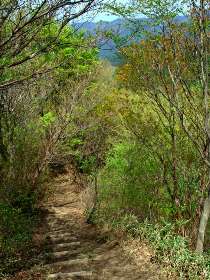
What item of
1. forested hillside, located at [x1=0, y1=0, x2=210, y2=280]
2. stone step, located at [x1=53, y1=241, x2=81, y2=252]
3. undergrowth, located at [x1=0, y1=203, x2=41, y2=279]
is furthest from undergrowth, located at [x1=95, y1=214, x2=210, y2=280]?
undergrowth, located at [x1=0, y1=203, x2=41, y2=279]

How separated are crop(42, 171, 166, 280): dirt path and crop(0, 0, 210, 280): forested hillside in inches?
7.1

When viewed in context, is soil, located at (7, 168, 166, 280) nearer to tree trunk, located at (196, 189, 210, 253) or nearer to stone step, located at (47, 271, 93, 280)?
stone step, located at (47, 271, 93, 280)

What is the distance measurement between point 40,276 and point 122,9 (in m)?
5.63

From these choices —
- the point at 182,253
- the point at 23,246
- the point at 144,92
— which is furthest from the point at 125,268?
the point at 144,92

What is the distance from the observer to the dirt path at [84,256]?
883cm

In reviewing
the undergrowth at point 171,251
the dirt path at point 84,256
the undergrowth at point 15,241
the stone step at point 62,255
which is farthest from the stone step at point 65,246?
the undergrowth at point 171,251

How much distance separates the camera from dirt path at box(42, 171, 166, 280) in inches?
348

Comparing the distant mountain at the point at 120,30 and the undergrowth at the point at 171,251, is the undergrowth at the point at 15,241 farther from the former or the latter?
the distant mountain at the point at 120,30

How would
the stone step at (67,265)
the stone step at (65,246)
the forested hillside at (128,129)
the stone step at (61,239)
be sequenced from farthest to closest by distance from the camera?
the stone step at (61,239) → the stone step at (65,246) → the stone step at (67,265) → the forested hillside at (128,129)

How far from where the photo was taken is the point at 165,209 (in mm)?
10750

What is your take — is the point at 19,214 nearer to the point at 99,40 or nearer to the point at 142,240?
the point at 142,240

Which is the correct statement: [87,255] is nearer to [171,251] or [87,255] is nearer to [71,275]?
[71,275]

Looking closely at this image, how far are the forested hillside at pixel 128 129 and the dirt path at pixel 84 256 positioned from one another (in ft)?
0.59

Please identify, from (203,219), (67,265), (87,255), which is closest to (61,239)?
(87,255)
